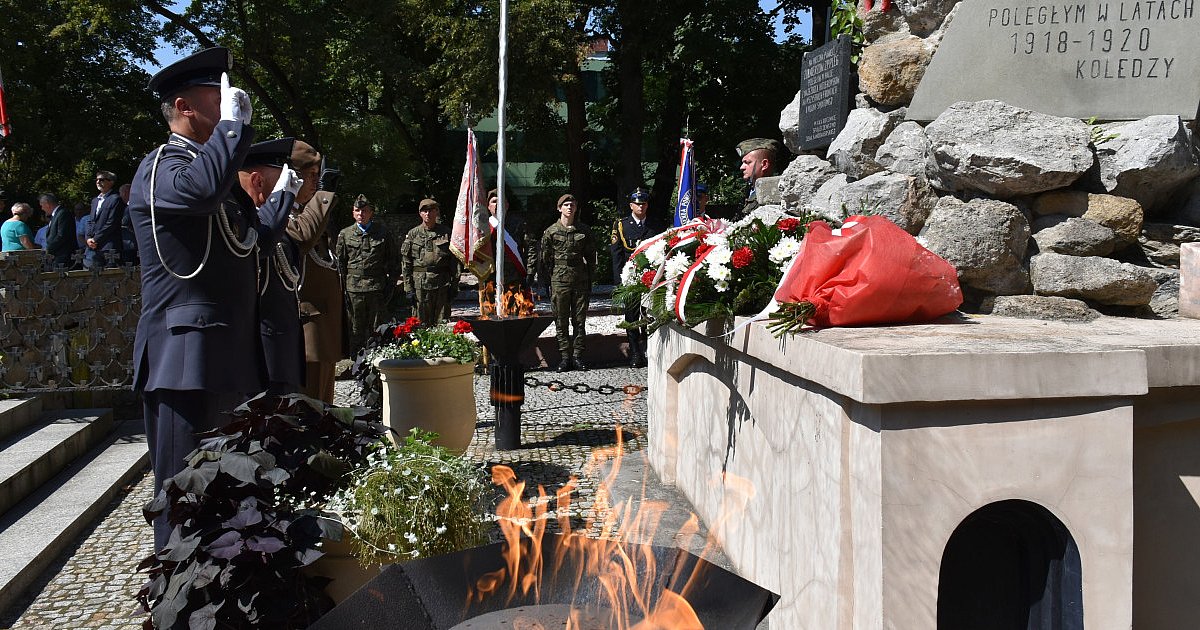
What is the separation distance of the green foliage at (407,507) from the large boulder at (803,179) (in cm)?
358

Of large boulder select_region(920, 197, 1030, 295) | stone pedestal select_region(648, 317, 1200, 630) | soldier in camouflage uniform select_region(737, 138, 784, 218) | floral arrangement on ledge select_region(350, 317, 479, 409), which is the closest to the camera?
stone pedestal select_region(648, 317, 1200, 630)

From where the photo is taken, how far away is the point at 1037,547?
8.93 feet

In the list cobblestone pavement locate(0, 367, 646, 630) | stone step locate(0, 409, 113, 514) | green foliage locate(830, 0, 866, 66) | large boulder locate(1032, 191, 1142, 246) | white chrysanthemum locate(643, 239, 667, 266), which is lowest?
cobblestone pavement locate(0, 367, 646, 630)

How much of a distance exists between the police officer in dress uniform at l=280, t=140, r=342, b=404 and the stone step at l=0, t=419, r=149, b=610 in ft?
4.69

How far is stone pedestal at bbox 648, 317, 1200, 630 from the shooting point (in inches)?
99.3

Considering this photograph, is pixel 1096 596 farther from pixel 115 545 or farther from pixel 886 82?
pixel 115 545

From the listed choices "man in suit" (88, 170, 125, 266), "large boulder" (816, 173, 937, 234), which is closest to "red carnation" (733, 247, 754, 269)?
"large boulder" (816, 173, 937, 234)

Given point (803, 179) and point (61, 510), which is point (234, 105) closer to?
point (61, 510)

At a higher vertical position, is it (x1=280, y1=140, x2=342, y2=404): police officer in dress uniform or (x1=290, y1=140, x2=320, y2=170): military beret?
(x1=290, y1=140, x2=320, y2=170): military beret

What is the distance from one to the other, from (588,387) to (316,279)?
4.07 metres

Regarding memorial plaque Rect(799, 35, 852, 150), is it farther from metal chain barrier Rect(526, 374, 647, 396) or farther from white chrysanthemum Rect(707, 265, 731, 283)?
metal chain barrier Rect(526, 374, 647, 396)

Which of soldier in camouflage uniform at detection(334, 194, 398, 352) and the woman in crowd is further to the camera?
the woman in crowd

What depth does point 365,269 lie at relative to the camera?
10.7 m

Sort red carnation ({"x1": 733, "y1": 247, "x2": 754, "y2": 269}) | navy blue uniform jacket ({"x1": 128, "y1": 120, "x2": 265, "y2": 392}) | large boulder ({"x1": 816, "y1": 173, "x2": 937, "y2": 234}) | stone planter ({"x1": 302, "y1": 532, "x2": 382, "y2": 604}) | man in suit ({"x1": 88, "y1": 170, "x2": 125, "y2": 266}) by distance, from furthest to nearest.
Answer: man in suit ({"x1": 88, "y1": 170, "x2": 125, "y2": 266}) → large boulder ({"x1": 816, "y1": 173, "x2": 937, "y2": 234}) → red carnation ({"x1": 733, "y1": 247, "x2": 754, "y2": 269}) → navy blue uniform jacket ({"x1": 128, "y1": 120, "x2": 265, "y2": 392}) → stone planter ({"x1": 302, "y1": 532, "x2": 382, "y2": 604})
